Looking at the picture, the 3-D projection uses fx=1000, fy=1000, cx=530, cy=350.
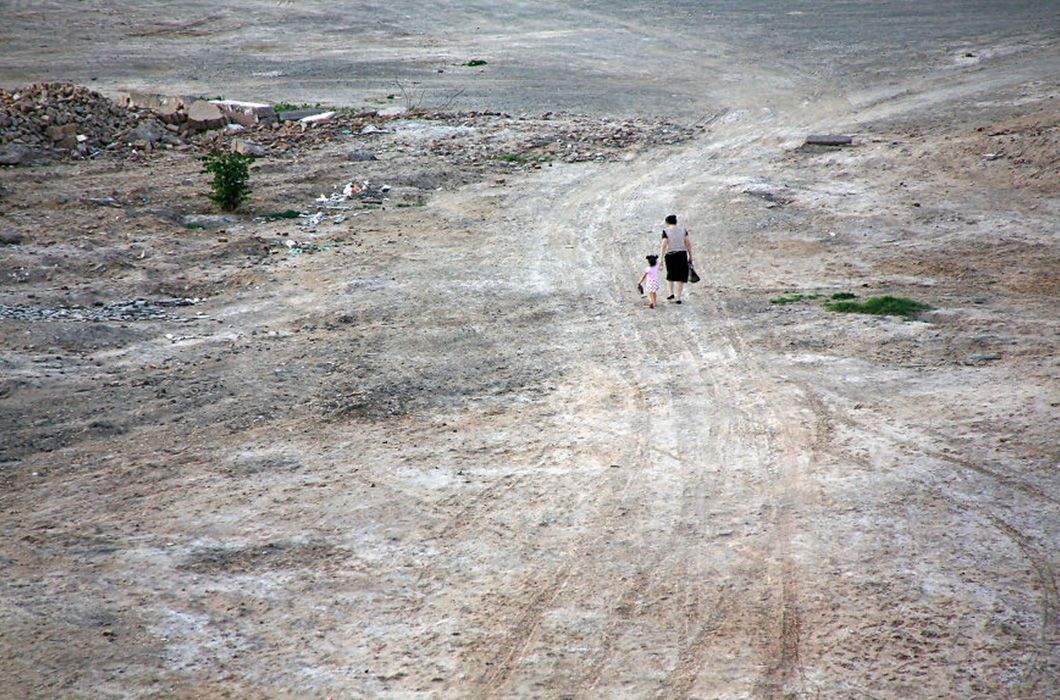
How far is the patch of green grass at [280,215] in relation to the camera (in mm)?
19406

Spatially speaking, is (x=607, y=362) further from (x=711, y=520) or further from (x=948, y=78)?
(x=948, y=78)

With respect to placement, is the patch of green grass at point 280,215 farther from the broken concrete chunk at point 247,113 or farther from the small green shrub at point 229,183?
the broken concrete chunk at point 247,113

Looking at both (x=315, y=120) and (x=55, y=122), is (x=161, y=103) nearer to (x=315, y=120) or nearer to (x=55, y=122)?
(x=55, y=122)

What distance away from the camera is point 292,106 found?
27844 mm

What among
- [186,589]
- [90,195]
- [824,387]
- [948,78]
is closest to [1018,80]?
[948,78]

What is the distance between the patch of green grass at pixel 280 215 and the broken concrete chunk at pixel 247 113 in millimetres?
6862

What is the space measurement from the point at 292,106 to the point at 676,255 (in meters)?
16.4

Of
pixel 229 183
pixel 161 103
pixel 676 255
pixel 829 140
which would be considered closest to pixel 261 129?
pixel 161 103

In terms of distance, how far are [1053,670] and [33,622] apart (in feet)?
25.7

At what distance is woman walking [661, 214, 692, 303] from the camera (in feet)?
49.4

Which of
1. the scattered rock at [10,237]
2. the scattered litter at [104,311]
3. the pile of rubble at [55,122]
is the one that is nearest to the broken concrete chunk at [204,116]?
the pile of rubble at [55,122]

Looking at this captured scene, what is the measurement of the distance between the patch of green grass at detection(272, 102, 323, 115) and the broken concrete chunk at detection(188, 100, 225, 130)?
2000 mm

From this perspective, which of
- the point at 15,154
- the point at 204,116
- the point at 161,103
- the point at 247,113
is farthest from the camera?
the point at 161,103

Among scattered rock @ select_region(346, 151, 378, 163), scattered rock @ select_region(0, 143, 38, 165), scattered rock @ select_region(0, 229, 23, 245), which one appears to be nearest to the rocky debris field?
scattered rock @ select_region(0, 143, 38, 165)
